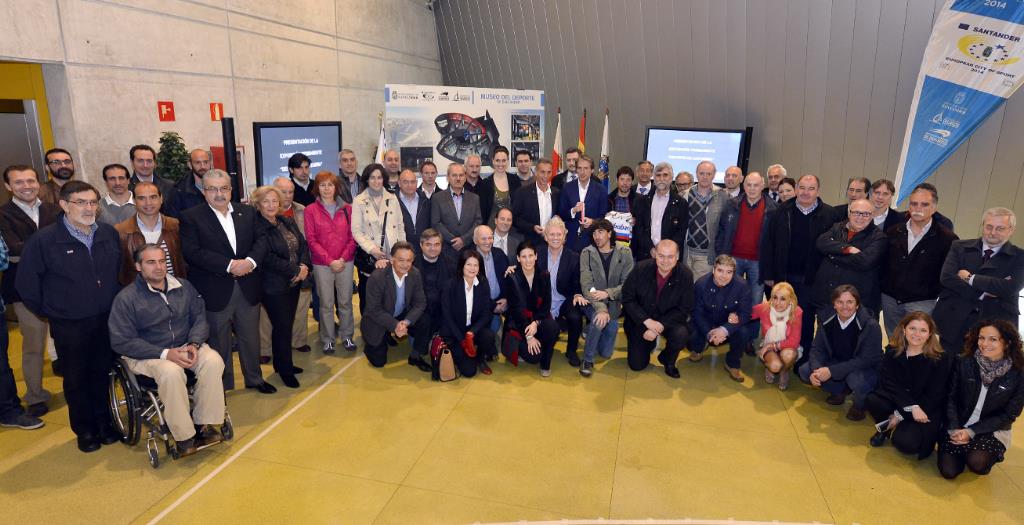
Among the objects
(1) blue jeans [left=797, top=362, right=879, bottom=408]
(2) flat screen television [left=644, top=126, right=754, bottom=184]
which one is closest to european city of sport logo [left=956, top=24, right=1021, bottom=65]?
(2) flat screen television [left=644, top=126, right=754, bottom=184]

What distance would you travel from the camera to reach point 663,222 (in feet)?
18.2

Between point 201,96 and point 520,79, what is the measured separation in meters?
5.67

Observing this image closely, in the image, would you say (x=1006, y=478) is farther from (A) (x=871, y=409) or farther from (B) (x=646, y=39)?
(B) (x=646, y=39)

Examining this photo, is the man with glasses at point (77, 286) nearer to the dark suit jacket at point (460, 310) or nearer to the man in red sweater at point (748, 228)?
the dark suit jacket at point (460, 310)

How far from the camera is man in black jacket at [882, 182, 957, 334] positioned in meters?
4.25

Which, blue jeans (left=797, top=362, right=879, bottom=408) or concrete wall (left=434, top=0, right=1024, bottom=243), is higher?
concrete wall (left=434, top=0, right=1024, bottom=243)

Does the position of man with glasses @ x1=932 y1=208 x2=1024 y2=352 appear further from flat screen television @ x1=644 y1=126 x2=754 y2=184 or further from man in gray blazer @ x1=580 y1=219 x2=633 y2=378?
flat screen television @ x1=644 y1=126 x2=754 y2=184

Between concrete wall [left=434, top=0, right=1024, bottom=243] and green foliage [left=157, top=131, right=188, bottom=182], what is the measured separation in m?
6.03

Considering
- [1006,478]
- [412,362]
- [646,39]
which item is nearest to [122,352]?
[412,362]

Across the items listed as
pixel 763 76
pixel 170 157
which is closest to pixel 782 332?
pixel 763 76

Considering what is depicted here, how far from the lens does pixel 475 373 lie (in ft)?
16.1

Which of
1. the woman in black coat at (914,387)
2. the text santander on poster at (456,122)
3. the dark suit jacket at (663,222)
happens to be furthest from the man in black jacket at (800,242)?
the text santander on poster at (456,122)

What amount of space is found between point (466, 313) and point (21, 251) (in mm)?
3196

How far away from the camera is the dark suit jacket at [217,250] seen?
13.0ft
